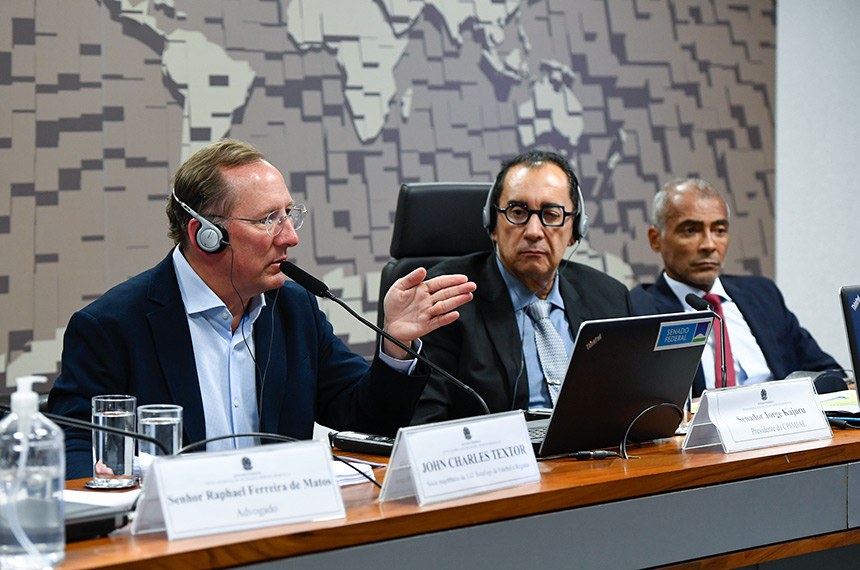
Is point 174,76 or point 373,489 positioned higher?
point 174,76

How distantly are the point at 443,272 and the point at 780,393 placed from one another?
0.88 metres

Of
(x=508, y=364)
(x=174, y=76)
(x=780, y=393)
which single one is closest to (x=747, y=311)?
(x=508, y=364)

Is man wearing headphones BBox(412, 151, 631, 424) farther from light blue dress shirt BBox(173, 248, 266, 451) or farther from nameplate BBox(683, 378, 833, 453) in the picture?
nameplate BBox(683, 378, 833, 453)

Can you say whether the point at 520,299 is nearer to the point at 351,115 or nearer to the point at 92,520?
the point at 351,115

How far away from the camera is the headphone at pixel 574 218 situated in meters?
2.30

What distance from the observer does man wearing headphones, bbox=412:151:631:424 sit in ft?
6.94

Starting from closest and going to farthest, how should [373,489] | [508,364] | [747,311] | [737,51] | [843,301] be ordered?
[373,489] → [843,301] → [508,364] → [747,311] → [737,51]

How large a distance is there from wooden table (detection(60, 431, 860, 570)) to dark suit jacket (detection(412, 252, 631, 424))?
1.70 ft

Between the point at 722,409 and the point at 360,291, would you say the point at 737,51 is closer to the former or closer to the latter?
the point at 360,291

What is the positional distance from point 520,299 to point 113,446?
113 cm

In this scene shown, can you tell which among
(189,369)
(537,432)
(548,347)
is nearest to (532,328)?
(548,347)

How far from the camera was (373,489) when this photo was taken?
1.30 metres

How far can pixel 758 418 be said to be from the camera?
158 cm

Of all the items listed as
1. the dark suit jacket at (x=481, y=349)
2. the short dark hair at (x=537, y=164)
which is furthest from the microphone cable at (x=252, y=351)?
the short dark hair at (x=537, y=164)
